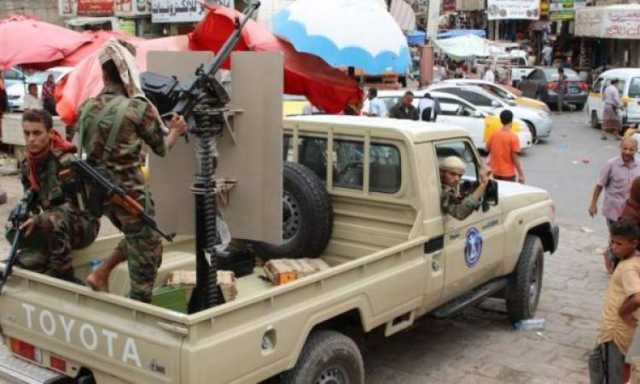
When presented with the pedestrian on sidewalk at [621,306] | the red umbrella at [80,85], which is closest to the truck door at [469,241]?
the pedestrian on sidewalk at [621,306]

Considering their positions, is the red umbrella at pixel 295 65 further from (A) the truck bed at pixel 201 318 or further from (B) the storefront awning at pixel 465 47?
(B) the storefront awning at pixel 465 47

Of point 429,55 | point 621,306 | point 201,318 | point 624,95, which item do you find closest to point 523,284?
point 621,306

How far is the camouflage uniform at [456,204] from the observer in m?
5.49

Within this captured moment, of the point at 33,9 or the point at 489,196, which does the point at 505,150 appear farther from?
the point at 33,9

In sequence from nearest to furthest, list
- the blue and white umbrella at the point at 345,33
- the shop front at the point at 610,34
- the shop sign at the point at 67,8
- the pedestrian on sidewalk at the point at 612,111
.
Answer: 1. the blue and white umbrella at the point at 345,33
2. the pedestrian on sidewalk at the point at 612,111
3. the shop front at the point at 610,34
4. the shop sign at the point at 67,8

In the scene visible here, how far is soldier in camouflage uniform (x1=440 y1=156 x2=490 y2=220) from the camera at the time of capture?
550 cm

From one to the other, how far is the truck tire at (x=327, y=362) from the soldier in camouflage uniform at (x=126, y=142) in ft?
3.12

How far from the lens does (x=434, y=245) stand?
537cm

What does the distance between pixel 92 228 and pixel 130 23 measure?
27.9 metres

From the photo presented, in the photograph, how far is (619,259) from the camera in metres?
4.38

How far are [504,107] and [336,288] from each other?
633 inches

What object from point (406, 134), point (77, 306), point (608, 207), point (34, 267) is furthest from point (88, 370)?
point (608, 207)

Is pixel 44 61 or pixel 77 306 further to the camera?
pixel 44 61

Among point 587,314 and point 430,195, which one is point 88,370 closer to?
point 430,195
